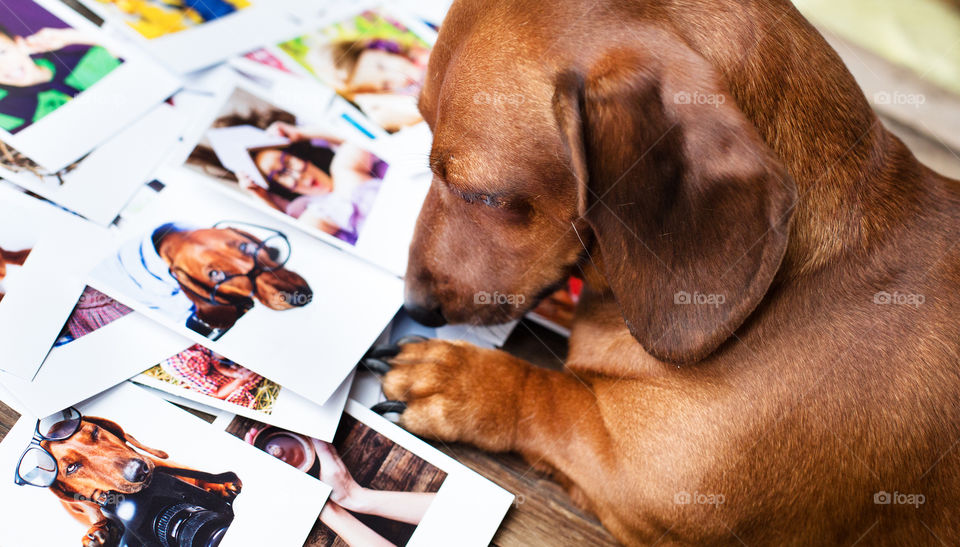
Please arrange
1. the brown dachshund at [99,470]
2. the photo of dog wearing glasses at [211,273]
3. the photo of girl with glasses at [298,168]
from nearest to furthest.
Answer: the brown dachshund at [99,470] → the photo of dog wearing glasses at [211,273] → the photo of girl with glasses at [298,168]

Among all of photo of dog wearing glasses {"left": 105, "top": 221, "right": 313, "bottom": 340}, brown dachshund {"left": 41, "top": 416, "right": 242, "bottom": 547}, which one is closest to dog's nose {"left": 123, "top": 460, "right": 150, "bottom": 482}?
brown dachshund {"left": 41, "top": 416, "right": 242, "bottom": 547}

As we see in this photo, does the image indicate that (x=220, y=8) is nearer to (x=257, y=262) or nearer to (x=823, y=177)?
(x=257, y=262)

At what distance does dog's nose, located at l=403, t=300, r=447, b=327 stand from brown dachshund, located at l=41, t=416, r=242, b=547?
1.81ft

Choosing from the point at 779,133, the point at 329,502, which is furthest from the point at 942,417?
the point at 329,502

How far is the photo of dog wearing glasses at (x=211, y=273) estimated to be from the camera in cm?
178

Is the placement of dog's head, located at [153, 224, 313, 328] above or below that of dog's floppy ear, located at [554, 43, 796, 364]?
below

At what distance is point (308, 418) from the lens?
168cm

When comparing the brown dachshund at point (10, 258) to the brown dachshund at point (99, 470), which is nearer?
the brown dachshund at point (99, 470)

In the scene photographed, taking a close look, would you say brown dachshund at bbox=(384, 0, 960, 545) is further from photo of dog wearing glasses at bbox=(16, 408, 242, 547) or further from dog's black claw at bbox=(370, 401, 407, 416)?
photo of dog wearing glasses at bbox=(16, 408, 242, 547)

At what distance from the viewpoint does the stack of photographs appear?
1556mm

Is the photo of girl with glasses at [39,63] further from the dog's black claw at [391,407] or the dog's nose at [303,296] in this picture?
the dog's black claw at [391,407]

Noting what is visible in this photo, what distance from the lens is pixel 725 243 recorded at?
4.27ft

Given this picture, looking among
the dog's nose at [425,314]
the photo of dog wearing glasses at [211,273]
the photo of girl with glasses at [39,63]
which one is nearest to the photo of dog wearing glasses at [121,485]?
the photo of dog wearing glasses at [211,273]

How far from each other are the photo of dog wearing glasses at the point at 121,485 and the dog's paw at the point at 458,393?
0.42 meters
